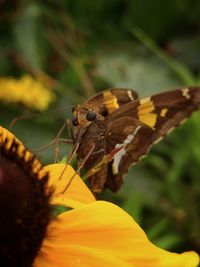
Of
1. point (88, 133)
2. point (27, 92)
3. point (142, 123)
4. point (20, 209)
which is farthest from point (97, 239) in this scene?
point (27, 92)

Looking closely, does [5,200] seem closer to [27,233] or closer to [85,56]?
[27,233]

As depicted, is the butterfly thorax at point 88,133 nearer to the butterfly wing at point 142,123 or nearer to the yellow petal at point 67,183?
the butterfly wing at point 142,123

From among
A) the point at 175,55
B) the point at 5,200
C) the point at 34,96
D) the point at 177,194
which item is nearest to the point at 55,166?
the point at 5,200

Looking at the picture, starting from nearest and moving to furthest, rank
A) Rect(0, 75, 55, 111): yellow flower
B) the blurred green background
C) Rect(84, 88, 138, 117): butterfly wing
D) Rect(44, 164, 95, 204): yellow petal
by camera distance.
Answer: Rect(44, 164, 95, 204): yellow petal, Rect(84, 88, 138, 117): butterfly wing, the blurred green background, Rect(0, 75, 55, 111): yellow flower

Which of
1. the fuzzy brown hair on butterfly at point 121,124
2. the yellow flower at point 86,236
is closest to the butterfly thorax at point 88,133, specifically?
the fuzzy brown hair on butterfly at point 121,124

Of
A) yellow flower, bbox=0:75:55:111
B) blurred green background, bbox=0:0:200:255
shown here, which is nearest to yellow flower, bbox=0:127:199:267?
blurred green background, bbox=0:0:200:255

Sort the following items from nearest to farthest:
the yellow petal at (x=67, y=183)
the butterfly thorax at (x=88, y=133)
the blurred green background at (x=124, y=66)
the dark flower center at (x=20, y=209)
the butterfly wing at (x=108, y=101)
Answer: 1. the dark flower center at (x=20, y=209)
2. the yellow petal at (x=67, y=183)
3. the butterfly thorax at (x=88, y=133)
4. the butterfly wing at (x=108, y=101)
5. the blurred green background at (x=124, y=66)

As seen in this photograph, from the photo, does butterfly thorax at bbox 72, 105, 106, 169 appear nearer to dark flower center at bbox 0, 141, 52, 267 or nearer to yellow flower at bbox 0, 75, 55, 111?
dark flower center at bbox 0, 141, 52, 267
